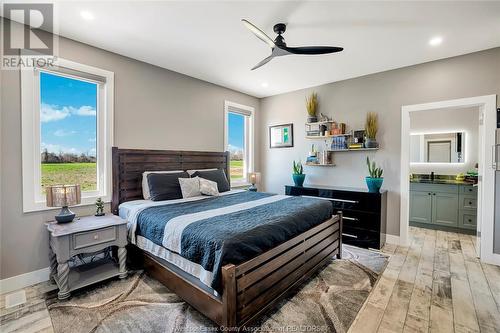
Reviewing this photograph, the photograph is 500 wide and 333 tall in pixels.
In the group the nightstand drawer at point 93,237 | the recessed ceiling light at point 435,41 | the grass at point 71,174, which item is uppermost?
the recessed ceiling light at point 435,41

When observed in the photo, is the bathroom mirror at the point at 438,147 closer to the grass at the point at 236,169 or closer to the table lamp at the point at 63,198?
the grass at the point at 236,169

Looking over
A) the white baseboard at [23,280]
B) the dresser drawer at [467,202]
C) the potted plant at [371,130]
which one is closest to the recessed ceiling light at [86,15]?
the white baseboard at [23,280]

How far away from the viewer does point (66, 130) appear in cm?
286

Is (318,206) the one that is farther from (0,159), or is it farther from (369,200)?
(0,159)

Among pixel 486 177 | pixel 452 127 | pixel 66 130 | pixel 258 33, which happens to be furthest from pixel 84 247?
pixel 452 127

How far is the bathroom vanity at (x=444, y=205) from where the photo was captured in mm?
4043

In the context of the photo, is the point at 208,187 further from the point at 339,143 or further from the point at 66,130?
the point at 339,143

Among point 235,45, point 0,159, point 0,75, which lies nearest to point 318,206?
point 235,45

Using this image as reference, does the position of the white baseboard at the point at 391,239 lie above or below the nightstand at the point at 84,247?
below

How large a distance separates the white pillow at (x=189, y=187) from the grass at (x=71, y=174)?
1.12m

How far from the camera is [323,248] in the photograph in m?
2.76

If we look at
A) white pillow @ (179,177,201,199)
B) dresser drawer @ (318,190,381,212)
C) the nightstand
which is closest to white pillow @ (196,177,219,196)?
white pillow @ (179,177,201,199)

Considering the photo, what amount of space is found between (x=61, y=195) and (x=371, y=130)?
426 centimetres

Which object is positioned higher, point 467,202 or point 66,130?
point 66,130
